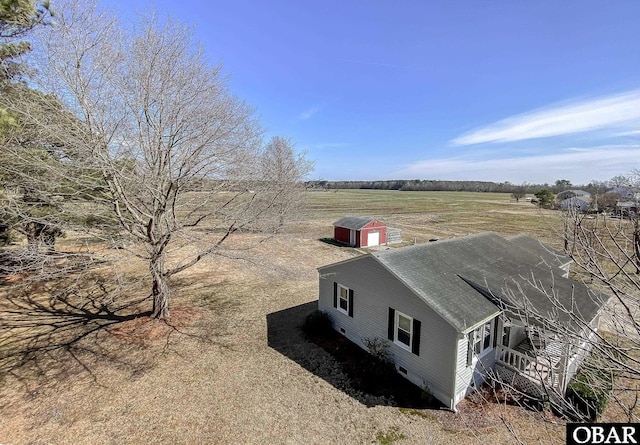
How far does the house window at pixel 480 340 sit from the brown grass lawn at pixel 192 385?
1.16 meters

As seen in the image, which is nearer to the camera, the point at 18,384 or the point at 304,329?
the point at 18,384

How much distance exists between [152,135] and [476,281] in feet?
36.0

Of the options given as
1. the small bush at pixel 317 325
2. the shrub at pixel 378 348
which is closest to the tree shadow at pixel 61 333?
the small bush at pixel 317 325

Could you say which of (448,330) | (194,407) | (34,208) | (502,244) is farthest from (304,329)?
(34,208)

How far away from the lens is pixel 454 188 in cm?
16588

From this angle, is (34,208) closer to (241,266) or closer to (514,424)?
(241,266)

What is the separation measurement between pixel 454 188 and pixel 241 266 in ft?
547

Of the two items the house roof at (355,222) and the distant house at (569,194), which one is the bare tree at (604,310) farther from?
the house roof at (355,222)

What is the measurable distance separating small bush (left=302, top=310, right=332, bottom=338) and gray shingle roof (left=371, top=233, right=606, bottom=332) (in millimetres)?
3807

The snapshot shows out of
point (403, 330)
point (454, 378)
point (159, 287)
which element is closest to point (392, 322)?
point (403, 330)

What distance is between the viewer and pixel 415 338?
8.40 m

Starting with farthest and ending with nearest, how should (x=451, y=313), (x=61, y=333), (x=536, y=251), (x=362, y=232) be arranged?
(x=362, y=232), (x=536, y=251), (x=61, y=333), (x=451, y=313)

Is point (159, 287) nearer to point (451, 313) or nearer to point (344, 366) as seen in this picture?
point (344, 366)

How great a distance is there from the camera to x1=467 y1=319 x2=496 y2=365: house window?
7912mm
